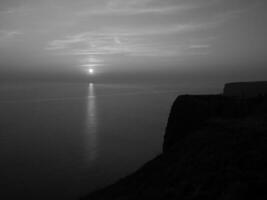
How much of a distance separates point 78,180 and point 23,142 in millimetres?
29375

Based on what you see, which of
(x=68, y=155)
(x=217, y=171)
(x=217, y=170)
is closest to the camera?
(x=217, y=171)

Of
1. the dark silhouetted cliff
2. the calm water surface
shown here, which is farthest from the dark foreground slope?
the calm water surface

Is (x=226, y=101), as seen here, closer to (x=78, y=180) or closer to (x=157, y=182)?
(x=157, y=182)

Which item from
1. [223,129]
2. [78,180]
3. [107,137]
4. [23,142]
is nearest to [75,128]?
[107,137]

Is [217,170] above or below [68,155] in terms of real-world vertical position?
above

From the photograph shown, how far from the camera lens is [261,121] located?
19422 millimetres

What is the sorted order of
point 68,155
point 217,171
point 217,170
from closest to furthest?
point 217,171, point 217,170, point 68,155

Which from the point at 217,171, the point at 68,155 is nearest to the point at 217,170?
the point at 217,171

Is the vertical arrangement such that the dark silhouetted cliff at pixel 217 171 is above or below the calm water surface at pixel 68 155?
above

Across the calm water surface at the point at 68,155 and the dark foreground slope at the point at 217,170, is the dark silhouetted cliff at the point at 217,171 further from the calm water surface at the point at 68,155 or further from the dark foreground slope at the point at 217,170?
the calm water surface at the point at 68,155

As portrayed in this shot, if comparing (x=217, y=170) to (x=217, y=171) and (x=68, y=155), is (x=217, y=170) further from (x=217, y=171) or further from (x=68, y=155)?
(x=68, y=155)

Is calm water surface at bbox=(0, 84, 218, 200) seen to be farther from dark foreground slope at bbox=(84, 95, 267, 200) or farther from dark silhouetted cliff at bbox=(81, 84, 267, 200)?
dark silhouetted cliff at bbox=(81, 84, 267, 200)

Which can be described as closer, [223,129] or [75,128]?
[223,129]

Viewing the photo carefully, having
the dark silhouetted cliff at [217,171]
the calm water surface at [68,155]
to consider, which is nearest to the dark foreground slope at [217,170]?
the dark silhouetted cliff at [217,171]
